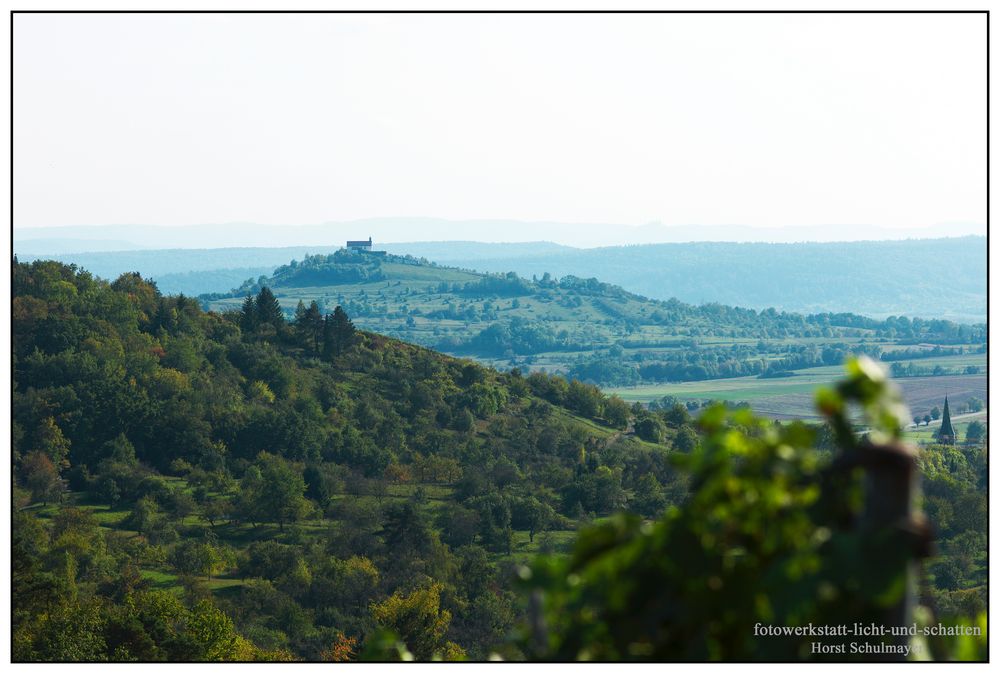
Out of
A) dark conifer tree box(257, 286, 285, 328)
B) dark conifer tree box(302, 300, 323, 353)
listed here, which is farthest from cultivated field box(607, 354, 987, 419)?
dark conifer tree box(257, 286, 285, 328)

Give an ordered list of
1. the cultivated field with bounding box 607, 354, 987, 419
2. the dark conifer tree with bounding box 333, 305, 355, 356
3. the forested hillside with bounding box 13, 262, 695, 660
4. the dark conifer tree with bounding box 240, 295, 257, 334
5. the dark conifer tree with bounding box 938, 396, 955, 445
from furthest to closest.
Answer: the cultivated field with bounding box 607, 354, 987, 419
the dark conifer tree with bounding box 938, 396, 955, 445
the dark conifer tree with bounding box 333, 305, 355, 356
the dark conifer tree with bounding box 240, 295, 257, 334
the forested hillside with bounding box 13, 262, 695, 660

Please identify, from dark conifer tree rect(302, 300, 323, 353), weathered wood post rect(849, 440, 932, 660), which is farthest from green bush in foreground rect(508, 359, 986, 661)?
dark conifer tree rect(302, 300, 323, 353)

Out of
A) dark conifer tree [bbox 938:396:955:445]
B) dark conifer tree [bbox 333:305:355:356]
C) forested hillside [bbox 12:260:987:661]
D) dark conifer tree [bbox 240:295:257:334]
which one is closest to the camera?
forested hillside [bbox 12:260:987:661]

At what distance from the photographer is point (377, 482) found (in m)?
43.5

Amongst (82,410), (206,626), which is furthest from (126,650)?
(82,410)

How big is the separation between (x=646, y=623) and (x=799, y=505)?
418mm

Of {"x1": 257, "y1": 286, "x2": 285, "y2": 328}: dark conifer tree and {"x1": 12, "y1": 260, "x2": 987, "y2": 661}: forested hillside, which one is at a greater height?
{"x1": 257, "y1": 286, "x2": 285, "y2": 328}: dark conifer tree

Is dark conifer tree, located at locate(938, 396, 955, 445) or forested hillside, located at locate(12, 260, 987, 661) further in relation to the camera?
dark conifer tree, located at locate(938, 396, 955, 445)

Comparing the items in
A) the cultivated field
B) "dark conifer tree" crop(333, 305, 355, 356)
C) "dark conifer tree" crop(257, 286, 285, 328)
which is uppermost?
"dark conifer tree" crop(257, 286, 285, 328)

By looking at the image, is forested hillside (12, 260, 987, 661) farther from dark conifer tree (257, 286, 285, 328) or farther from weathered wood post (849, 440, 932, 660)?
weathered wood post (849, 440, 932, 660)

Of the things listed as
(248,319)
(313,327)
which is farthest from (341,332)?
(248,319)

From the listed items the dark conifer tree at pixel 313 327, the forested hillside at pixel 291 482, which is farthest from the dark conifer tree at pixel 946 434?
the dark conifer tree at pixel 313 327

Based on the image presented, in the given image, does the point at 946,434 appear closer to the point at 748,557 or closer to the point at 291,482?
the point at 291,482

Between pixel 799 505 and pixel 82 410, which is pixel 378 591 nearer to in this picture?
pixel 82 410
